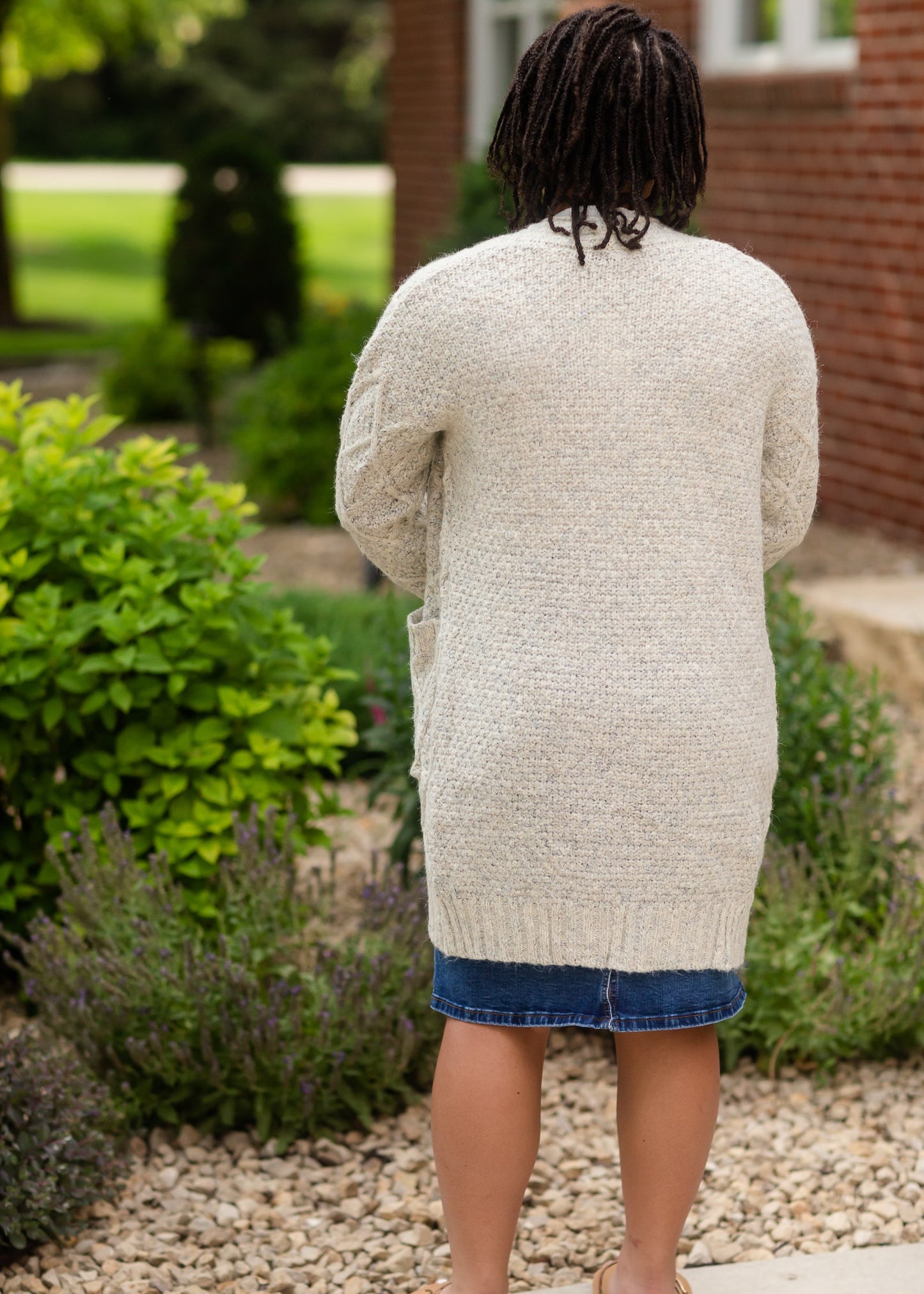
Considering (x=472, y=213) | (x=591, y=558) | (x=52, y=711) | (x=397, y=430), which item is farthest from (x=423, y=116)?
(x=591, y=558)

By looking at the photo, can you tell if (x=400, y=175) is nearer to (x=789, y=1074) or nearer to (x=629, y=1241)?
(x=789, y=1074)

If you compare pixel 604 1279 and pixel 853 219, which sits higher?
pixel 853 219

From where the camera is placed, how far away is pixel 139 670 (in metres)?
3.07

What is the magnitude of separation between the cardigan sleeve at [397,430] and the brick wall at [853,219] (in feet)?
16.8

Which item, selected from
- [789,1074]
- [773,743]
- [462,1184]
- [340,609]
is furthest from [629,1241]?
[340,609]

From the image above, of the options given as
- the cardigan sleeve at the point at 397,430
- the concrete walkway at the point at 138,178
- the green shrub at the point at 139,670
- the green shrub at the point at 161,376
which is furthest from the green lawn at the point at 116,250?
the cardigan sleeve at the point at 397,430

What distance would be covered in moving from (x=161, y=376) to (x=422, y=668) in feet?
34.5

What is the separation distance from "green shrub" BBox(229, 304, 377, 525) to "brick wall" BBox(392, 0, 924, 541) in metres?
2.19

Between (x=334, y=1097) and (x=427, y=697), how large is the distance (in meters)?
1.17

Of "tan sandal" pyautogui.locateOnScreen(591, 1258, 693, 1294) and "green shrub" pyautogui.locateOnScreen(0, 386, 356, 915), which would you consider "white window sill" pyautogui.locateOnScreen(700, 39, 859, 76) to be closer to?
"green shrub" pyautogui.locateOnScreen(0, 386, 356, 915)

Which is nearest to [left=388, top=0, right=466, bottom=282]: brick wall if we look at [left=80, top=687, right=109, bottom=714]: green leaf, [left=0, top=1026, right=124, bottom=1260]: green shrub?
[left=80, top=687, right=109, bottom=714]: green leaf

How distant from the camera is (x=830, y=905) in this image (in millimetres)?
3359

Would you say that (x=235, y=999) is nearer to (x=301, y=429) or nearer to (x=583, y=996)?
(x=583, y=996)

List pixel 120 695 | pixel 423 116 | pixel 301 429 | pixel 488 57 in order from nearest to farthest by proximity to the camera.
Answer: pixel 120 695 → pixel 301 429 → pixel 488 57 → pixel 423 116
